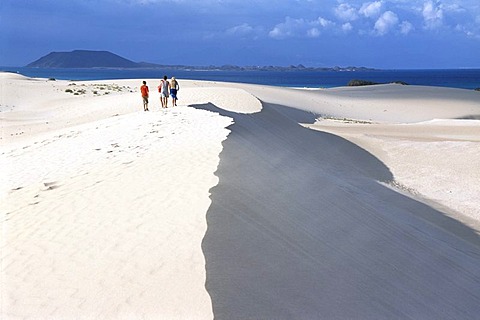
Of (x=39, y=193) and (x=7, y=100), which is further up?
(x=39, y=193)

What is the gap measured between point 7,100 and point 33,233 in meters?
31.4

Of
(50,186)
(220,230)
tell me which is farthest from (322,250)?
(50,186)

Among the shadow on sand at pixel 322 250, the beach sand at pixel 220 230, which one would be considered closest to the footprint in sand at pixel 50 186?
the beach sand at pixel 220 230

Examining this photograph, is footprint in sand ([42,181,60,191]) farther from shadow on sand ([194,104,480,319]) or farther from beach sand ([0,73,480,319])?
shadow on sand ([194,104,480,319])

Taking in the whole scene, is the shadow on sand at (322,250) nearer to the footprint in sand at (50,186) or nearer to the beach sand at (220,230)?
the beach sand at (220,230)

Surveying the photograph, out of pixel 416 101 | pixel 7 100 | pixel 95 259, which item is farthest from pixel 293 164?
pixel 416 101

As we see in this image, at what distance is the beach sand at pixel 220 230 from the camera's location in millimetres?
4797

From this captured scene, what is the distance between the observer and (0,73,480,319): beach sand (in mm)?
4797

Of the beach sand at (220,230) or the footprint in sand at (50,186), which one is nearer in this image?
the beach sand at (220,230)

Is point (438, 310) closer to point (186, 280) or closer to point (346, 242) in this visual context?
point (346, 242)

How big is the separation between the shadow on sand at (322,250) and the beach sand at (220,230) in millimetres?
23

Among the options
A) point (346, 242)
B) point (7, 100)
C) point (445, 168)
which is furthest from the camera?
point (7, 100)

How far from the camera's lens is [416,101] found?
142 ft

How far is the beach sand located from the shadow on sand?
0.07 ft
